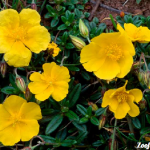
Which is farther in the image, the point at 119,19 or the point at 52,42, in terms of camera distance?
the point at 119,19

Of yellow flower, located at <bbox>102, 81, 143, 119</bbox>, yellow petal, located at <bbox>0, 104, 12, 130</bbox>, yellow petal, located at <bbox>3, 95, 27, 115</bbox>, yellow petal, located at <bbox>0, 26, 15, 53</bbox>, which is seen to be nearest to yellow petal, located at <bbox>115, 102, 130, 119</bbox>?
yellow flower, located at <bbox>102, 81, 143, 119</bbox>

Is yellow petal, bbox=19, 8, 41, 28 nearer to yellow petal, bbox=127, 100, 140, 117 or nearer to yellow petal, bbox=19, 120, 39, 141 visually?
yellow petal, bbox=19, 120, 39, 141

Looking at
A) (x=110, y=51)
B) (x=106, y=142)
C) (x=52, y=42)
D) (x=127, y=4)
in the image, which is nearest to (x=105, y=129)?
(x=106, y=142)

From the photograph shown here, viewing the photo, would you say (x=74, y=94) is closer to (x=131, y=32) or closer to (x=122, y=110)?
(x=122, y=110)

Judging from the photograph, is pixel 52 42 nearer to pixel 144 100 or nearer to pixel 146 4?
pixel 144 100

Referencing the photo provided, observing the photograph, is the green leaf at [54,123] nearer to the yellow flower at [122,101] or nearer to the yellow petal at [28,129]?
the yellow petal at [28,129]

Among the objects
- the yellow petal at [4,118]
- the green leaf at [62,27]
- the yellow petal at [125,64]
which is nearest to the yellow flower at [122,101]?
the yellow petal at [125,64]
